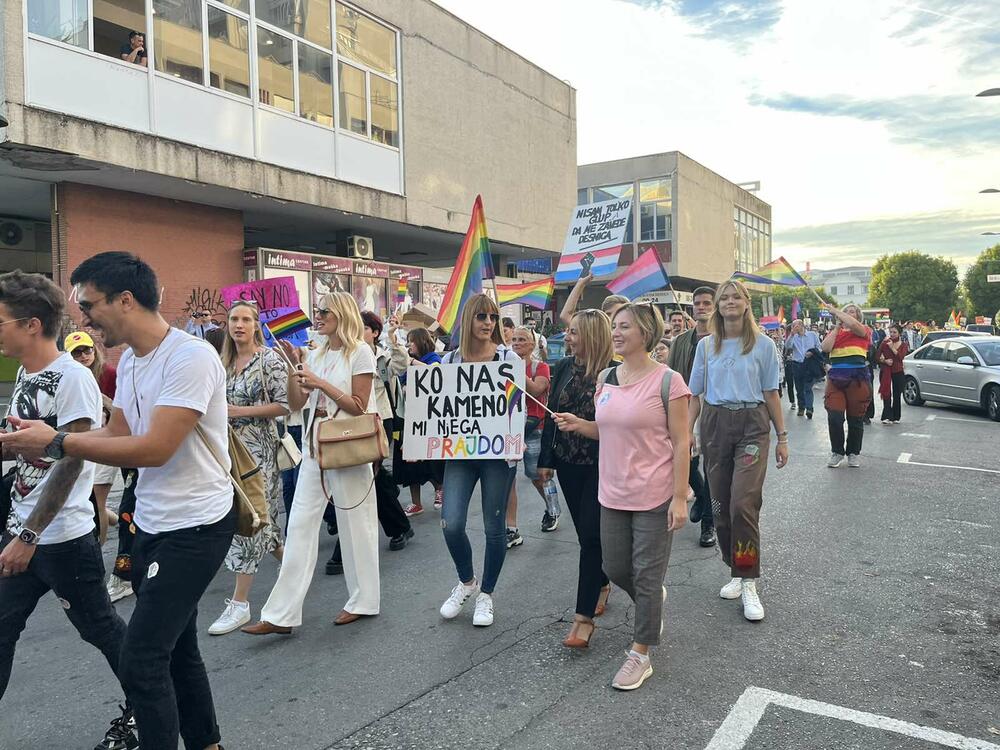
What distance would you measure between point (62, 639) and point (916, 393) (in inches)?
691

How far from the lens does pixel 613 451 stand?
3828 millimetres

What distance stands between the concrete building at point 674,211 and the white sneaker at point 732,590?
36.4 meters

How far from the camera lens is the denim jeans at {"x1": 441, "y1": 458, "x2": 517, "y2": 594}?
177 inches

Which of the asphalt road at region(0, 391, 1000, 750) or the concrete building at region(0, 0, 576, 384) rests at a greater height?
the concrete building at region(0, 0, 576, 384)

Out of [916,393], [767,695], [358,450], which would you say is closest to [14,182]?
[358,450]

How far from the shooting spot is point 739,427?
4.70 metres

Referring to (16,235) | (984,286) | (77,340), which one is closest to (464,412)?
(77,340)

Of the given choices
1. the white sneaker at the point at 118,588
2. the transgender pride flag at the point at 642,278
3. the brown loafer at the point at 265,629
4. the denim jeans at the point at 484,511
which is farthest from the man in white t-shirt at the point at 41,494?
the transgender pride flag at the point at 642,278

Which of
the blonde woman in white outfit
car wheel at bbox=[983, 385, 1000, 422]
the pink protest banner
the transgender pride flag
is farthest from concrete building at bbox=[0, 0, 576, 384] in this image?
car wheel at bbox=[983, 385, 1000, 422]

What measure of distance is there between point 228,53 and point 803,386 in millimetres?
12989

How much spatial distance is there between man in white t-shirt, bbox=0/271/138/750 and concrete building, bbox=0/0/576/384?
10.2 meters

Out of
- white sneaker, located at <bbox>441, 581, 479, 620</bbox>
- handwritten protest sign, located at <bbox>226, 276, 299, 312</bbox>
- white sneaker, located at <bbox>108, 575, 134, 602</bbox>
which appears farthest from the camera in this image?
handwritten protest sign, located at <bbox>226, 276, 299, 312</bbox>

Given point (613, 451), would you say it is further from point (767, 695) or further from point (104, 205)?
point (104, 205)

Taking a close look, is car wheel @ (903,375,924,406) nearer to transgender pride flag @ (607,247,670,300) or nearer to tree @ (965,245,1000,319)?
transgender pride flag @ (607,247,670,300)
